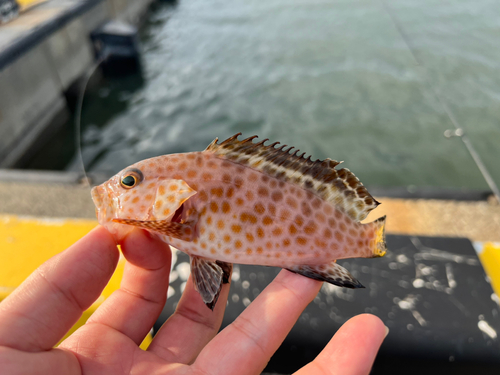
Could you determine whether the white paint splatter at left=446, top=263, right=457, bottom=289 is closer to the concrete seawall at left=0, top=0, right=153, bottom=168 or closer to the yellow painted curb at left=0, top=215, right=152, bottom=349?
the yellow painted curb at left=0, top=215, right=152, bottom=349

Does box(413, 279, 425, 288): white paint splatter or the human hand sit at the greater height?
the human hand

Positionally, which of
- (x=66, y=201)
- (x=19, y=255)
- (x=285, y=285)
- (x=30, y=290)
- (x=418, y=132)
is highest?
(x=30, y=290)

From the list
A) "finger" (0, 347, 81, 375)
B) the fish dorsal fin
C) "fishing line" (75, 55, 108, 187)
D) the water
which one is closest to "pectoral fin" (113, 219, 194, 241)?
the fish dorsal fin

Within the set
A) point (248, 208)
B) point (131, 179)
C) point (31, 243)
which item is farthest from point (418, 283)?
point (31, 243)

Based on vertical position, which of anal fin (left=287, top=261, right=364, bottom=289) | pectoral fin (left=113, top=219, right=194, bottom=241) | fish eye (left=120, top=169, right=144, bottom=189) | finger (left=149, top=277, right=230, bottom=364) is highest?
fish eye (left=120, top=169, right=144, bottom=189)

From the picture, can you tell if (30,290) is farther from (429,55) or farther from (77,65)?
(429,55)

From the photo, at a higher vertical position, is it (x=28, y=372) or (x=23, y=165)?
(x=28, y=372)

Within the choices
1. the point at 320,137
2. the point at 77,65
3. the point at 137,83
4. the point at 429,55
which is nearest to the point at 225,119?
the point at 320,137
